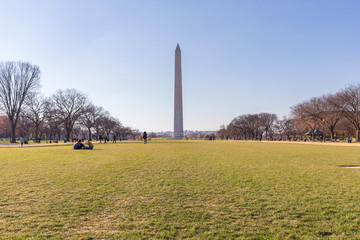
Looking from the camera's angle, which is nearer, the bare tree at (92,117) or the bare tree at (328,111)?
the bare tree at (328,111)

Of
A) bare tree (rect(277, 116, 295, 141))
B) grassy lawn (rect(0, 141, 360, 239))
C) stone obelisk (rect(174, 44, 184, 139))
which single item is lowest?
grassy lawn (rect(0, 141, 360, 239))

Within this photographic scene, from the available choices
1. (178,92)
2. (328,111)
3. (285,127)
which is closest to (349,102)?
(328,111)

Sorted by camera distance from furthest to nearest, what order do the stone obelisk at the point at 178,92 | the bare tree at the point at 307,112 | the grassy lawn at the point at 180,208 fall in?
the stone obelisk at the point at 178,92 < the bare tree at the point at 307,112 < the grassy lawn at the point at 180,208

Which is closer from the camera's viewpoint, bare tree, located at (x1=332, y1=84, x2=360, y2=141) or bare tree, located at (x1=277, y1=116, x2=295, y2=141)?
bare tree, located at (x1=332, y1=84, x2=360, y2=141)

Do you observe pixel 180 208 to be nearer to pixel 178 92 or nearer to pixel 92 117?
pixel 178 92

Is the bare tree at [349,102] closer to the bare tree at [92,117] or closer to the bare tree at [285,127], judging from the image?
the bare tree at [285,127]

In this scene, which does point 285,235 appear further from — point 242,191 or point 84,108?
point 84,108

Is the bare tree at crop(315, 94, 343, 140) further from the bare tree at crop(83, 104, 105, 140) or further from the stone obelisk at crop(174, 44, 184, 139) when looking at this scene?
the bare tree at crop(83, 104, 105, 140)

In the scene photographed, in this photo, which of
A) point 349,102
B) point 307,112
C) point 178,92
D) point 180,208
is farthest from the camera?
point 178,92

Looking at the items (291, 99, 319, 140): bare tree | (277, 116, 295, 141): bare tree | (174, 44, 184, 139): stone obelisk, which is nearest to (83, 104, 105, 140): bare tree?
(174, 44, 184, 139): stone obelisk

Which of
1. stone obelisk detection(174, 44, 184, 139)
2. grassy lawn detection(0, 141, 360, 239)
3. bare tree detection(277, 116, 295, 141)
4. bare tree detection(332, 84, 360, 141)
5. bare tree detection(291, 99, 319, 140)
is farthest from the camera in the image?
bare tree detection(277, 116, 295, 141)

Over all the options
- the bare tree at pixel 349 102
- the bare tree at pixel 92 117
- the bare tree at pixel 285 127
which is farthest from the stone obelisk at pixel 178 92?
the bare tree at pixel 285 127

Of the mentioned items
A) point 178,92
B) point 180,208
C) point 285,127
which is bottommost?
point 180,208

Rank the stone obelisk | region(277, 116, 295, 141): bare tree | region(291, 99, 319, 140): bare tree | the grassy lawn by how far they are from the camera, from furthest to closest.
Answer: region(277, 116, 295, 141): bare tree → the stone obelisk → region(291, 99, 319, 140): bare tree → the grassy lawn
